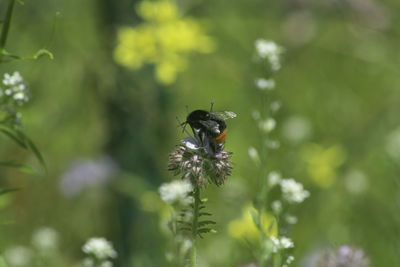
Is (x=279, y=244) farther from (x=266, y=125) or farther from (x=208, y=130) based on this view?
(x=266, y=125)

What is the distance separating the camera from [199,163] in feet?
3.83

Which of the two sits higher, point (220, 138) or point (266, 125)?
point (266, 125)

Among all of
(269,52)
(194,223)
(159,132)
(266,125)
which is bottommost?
(194,223)

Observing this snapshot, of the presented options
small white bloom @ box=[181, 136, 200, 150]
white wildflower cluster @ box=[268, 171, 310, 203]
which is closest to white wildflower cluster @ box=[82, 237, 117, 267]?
small white bloom @ box=[181, 136, 200, 150]

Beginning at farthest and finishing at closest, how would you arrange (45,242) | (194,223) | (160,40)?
(160,40) < (45,242) < (194,223)

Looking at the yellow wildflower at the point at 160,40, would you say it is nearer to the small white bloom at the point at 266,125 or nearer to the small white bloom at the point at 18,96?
the small white bloom at the point at 266,125

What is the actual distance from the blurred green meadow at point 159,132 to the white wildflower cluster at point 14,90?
1.03m

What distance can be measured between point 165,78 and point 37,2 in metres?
0.85

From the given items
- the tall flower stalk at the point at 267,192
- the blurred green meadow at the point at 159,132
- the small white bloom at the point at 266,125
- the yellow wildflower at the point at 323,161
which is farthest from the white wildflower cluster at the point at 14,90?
the yellow wildflower at the point at 323,161

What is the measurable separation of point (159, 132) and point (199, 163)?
1.75 metres

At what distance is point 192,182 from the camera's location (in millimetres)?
1123

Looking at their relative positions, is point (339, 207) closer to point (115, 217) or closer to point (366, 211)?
point (366, 211)

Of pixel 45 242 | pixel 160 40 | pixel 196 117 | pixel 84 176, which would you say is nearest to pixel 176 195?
pixel 196 117

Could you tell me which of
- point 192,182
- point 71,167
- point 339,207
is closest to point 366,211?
point 339,207
